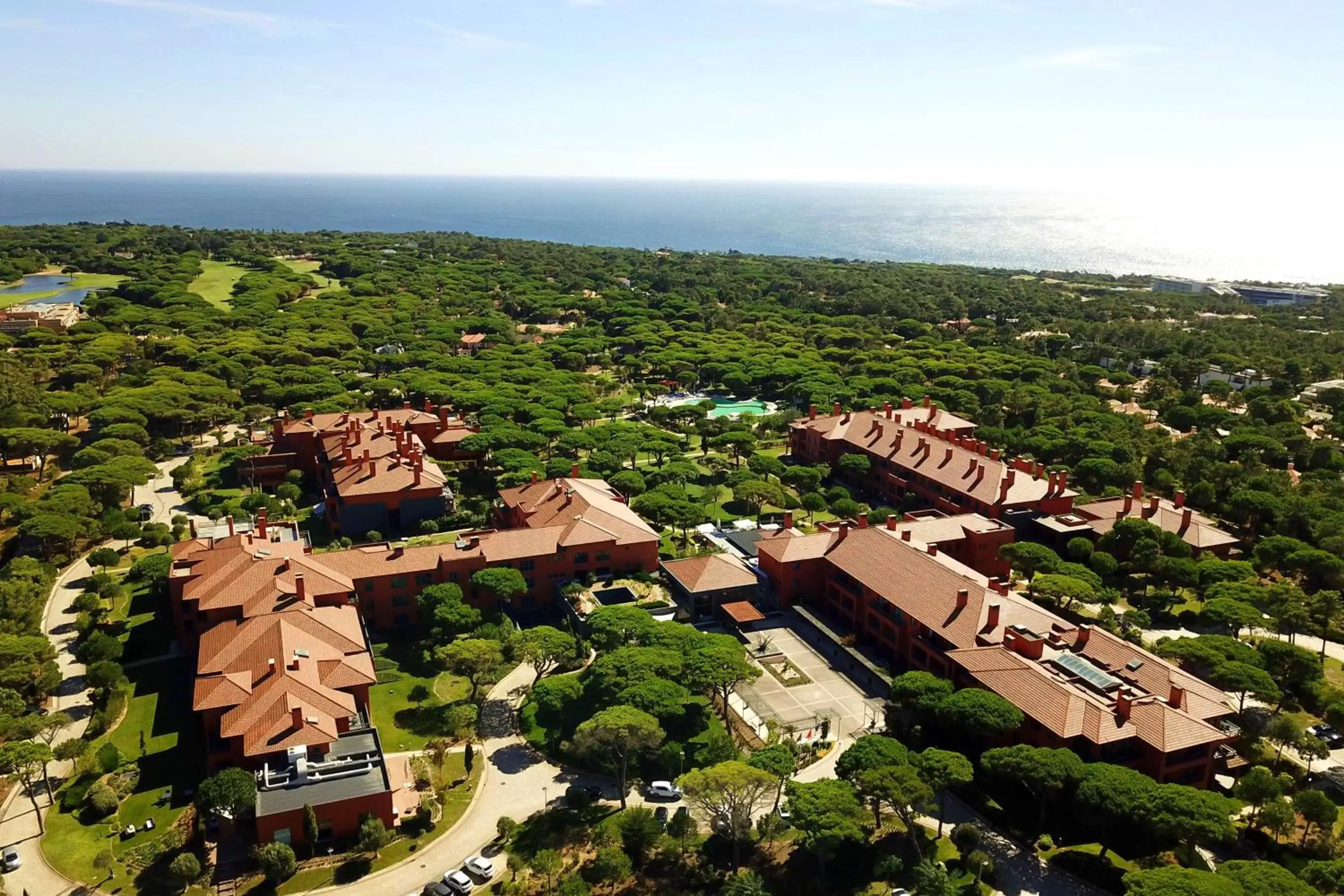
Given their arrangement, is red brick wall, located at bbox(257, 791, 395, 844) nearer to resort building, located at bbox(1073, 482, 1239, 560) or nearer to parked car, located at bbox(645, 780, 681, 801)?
parked car, located at bbox(645, 780, 681, 801)

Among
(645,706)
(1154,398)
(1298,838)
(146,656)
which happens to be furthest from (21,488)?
(1154,398)

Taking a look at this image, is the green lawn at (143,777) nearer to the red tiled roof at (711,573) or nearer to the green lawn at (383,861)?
the green lawn at (383,861)

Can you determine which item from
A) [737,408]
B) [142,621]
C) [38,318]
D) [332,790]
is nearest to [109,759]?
[332,790]

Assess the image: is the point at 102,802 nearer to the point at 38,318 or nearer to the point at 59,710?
the point at 59,710

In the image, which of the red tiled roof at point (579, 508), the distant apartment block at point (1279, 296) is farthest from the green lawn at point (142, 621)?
the distant apartment block at point (1279, 296)

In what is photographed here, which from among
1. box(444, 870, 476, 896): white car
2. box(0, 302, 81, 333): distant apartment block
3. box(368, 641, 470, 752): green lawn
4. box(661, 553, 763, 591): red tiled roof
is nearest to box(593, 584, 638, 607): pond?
box(661, 553, 763, 591): red tiled roof

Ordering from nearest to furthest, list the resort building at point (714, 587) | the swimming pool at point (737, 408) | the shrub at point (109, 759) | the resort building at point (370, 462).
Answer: the shrub at point (109, 759)
the resort building at point (714, 587)
the resort building at point (370, 462)
the swimming pool at point (737, 408)

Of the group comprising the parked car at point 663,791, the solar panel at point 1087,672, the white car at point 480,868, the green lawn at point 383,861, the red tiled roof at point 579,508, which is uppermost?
the red tiled roof at point 579,508
